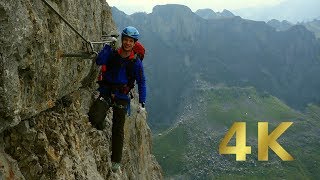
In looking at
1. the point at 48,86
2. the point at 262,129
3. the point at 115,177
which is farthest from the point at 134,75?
the point at 262,129

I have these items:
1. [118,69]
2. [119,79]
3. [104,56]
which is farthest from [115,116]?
[104,56]

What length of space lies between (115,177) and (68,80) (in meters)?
5.25

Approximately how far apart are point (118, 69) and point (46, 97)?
2881mm

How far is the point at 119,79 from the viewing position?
1341cm

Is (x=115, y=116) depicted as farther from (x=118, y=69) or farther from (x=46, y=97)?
(x=46, y=97)

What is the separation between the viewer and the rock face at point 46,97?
8812mm

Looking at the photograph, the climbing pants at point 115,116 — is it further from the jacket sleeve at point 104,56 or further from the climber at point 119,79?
the jacket sleeve at point 104,56

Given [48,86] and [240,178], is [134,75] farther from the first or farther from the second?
[240,178]

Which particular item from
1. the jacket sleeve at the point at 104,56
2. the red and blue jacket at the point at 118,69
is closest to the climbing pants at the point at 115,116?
the red and blue jacket at the point at 118,69

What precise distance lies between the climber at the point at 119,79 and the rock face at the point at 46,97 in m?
1.05

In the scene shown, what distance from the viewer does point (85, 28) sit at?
51.0 feet

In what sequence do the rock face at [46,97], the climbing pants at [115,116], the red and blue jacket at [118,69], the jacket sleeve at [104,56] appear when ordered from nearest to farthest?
1. the rock face at [46,97]
2. the jacket sleeve at [104,56]
3. the red and blue jacket at [118,69]
4. the climbing pants at [115,116]

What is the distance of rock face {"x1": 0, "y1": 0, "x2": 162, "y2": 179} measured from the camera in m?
8.81

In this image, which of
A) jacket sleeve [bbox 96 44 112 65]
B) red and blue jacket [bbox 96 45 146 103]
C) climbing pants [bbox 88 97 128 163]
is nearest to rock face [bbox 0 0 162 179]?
climbing pants [bbox 88 97 128 163]
